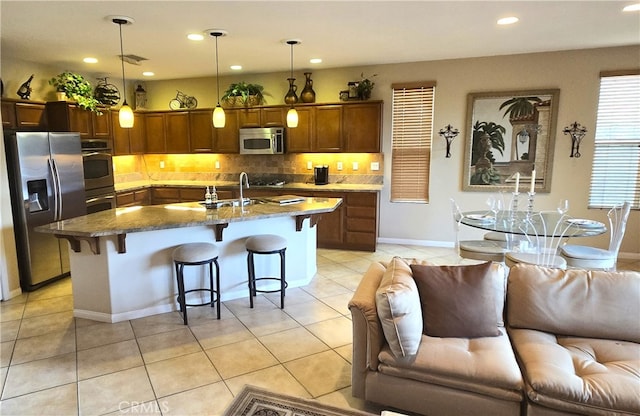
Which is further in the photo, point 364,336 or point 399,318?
point 364,336

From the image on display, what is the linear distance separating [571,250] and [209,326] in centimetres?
339

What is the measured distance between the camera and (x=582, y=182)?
514cm

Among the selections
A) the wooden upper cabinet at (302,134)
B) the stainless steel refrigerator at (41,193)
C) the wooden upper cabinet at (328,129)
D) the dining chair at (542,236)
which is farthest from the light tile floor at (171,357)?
the wooden upper cabinet at (302,134)

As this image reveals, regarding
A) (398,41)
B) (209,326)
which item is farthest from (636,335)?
(398,41)

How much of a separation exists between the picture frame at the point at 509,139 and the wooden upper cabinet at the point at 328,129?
179cm

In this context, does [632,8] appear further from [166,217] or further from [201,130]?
[201,130]

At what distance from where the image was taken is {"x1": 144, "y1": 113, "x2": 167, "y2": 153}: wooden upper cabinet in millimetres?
6609

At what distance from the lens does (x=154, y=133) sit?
666 cm

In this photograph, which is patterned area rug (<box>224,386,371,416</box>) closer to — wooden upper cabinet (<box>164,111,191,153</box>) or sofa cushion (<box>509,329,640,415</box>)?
sofa cushion (<box>509,329,640,415</box>)

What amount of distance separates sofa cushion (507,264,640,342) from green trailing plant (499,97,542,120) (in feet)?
11.2

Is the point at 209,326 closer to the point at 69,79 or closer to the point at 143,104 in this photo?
the point at 69,79

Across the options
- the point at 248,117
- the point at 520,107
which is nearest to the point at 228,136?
the point at 248,117

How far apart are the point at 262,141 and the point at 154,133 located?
2.02 m

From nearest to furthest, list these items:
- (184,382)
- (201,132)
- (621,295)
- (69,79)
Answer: (621,295)
(184,382)
(69,79)
(201,132)
